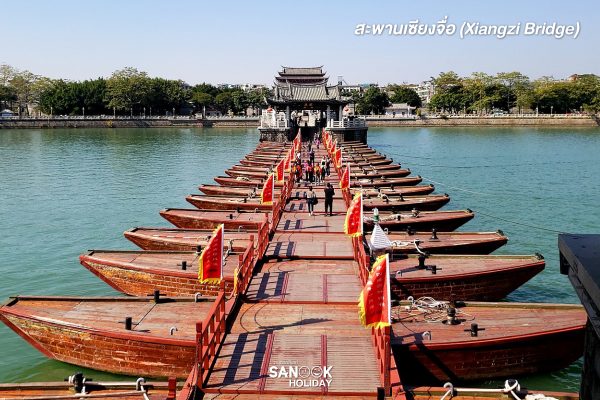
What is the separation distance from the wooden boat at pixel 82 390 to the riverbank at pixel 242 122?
119m

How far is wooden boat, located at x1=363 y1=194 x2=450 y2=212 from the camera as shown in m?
26.8

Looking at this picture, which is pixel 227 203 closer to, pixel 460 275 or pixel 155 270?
pixel 155 270

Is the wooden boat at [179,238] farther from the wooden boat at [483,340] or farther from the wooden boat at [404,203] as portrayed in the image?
the wooden boat at [483,340]

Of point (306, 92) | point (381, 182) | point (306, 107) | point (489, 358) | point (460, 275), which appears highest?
point (306, 92)

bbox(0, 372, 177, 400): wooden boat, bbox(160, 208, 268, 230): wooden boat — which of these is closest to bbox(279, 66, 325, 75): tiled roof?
bbox(160, 208, 268, 230): wooden boat

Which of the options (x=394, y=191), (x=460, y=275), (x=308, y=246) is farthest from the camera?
(x=394, y=191)

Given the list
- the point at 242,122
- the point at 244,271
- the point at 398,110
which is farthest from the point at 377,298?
the point at 398,110

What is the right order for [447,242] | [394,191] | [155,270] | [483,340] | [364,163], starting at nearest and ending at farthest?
[483,340] < [155,270] < [447,242] < [394,191] < [364,163]

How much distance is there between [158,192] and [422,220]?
2735 centimetres

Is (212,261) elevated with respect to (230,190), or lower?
elevated

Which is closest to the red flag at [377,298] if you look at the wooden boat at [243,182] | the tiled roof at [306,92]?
the wooden boat at [243,182]

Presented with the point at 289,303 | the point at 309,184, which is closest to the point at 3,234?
the point at 309,184

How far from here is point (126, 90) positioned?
12219 centimetres

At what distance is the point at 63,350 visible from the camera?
13320mm
